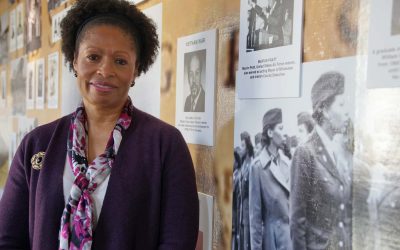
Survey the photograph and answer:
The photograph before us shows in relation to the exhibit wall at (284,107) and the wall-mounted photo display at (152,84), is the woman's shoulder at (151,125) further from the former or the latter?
the wall-mounted photo display at (152,84)

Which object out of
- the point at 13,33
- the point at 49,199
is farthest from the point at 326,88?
the point at 13,33

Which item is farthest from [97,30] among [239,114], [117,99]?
[239,114]

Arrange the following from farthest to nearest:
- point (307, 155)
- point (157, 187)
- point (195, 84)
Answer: point (195, 84) → point (157, 187) → point (307, 155)

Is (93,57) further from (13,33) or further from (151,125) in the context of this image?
(13,33)

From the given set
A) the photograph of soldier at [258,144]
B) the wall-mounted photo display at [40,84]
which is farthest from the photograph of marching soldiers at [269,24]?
the wall-mounted photo display at [40,84]

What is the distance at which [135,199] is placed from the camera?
856 mm

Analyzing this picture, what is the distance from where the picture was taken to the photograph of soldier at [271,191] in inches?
31.8

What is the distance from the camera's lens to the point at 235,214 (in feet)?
3.08

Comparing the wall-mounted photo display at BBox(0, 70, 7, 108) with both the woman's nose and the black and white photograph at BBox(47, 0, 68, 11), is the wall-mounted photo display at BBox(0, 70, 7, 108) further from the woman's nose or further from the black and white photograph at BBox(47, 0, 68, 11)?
the woman's nose

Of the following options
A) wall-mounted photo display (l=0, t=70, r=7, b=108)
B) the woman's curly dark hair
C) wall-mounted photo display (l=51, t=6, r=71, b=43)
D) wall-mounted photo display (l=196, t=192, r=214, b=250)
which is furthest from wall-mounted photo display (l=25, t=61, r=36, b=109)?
wall-mounted photo display (l=196, t=192, r=214, b=250)

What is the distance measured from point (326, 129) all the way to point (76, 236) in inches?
23.2

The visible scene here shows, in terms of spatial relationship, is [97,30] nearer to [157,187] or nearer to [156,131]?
[156,131]

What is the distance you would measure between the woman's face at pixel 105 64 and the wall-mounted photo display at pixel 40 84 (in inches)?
53.5

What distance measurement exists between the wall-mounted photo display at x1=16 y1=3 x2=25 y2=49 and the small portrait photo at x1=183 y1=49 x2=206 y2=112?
1847 mm
